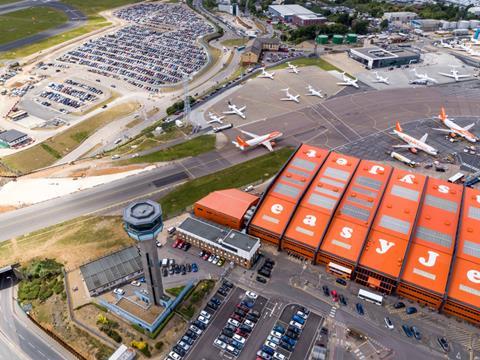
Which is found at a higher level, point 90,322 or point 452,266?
point 452,266

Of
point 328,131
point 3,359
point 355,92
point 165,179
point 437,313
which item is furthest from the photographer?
point 355,92

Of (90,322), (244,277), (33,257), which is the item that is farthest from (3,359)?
(244,277)

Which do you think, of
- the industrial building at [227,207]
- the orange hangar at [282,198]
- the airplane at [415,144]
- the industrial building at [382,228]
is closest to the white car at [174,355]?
the orange hangar at [282,198]

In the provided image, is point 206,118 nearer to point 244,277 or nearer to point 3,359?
point 244,277

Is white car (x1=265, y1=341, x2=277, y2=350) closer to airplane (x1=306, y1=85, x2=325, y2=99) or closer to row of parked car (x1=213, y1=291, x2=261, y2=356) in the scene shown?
row of parked car (x1=213, y1=291, x2=261, y2=356)

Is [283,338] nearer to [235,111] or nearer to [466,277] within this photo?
[466,277]

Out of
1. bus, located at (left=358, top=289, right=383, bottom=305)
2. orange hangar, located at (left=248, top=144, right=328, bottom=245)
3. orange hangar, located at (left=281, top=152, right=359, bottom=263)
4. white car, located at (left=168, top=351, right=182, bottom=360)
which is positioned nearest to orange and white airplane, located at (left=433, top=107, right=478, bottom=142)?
orange hangar, located at (left=281, top=152, right=359, bottom=263)
